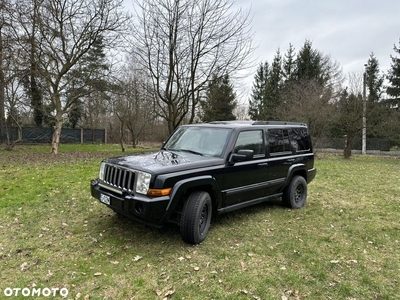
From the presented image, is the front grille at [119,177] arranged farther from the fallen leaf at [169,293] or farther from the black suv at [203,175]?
the fallen leaf at [169,293]

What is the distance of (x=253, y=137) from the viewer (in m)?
4.72

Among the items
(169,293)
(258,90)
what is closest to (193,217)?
(169,293)

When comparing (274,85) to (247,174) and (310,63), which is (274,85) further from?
(247,174)

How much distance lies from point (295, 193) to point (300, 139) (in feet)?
3.89

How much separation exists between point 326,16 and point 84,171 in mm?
12877

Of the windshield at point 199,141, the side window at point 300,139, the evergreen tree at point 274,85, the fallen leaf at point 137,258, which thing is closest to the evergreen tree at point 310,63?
the evergreen tree at point 274,85

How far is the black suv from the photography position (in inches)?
134

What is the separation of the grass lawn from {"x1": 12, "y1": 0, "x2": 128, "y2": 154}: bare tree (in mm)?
10569

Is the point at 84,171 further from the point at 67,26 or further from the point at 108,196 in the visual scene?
the point at 67,26

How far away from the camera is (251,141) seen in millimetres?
4656

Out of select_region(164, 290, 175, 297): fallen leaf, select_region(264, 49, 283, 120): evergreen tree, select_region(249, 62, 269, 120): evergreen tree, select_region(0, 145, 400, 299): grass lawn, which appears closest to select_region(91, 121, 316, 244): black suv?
select_region(0, 145, 400, 299): grass lawn

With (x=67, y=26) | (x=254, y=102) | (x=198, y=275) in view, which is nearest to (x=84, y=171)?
(x=198, y=275)

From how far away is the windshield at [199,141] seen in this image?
434 cm

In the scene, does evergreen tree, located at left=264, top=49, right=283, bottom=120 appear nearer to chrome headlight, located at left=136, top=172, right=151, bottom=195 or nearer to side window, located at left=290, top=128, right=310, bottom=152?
side window, located at left=290, top=128, right=310, bottom=152
